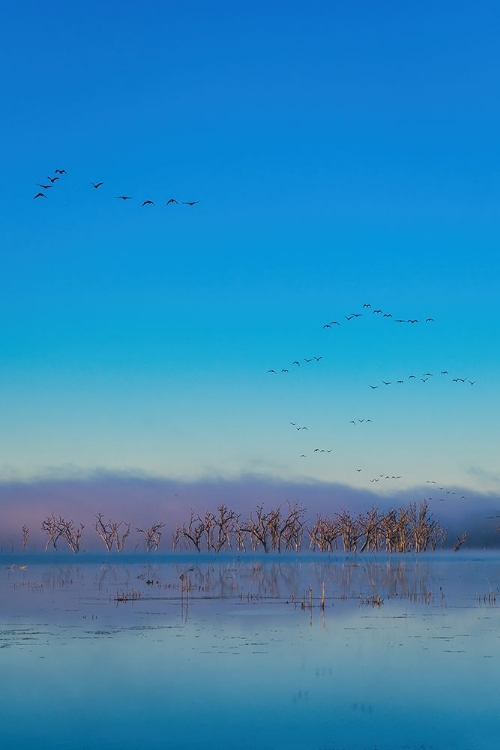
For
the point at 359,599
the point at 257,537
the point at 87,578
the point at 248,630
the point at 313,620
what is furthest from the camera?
the point at 257,537

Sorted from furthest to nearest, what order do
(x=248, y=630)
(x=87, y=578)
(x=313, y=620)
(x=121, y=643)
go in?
(x=87, y=578), (x=313, y=620), (x=248, y=630), (x=121, y=643)

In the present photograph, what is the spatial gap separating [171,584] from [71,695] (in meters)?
25.0

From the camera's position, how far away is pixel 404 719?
48.4 feet

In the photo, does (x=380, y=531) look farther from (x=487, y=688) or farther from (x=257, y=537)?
(x=487, y=688)

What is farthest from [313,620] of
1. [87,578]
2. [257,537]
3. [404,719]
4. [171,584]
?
[257,537]

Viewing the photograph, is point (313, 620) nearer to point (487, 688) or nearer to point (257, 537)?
point (487, 688)

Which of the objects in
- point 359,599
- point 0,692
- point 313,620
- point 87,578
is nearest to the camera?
point 0,692

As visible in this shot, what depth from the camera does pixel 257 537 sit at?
115 meters

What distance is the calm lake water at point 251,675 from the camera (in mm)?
13953

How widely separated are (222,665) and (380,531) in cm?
10086

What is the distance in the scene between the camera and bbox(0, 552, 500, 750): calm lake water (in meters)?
Answer: 14.0

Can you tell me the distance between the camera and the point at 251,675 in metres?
17.8

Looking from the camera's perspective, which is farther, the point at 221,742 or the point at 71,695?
the point at 71,695

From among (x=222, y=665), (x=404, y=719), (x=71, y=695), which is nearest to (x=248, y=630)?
(x=222, y=665)
